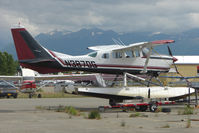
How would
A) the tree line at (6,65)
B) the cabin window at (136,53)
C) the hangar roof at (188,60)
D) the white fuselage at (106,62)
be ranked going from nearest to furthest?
the white fuselage at (106,62) → the cabin window at (136,53) → the hangar roof at (188,60) → the tree line at (6,65)

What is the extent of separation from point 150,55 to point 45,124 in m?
9.17

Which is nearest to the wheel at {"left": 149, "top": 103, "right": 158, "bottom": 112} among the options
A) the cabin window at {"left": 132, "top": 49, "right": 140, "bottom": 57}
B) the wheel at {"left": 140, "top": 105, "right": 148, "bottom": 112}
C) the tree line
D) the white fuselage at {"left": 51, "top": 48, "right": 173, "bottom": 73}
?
the wheel at {"left": 140, "top": 105, "right": 148, "bottom": 112}

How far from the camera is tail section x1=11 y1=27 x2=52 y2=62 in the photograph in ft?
62.9

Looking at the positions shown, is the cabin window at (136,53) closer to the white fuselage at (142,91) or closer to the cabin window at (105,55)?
the cabin window at (105,55)

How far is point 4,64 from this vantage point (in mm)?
82938

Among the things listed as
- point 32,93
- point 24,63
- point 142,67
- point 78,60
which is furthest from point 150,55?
point 32,93

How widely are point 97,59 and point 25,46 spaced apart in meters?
3.78

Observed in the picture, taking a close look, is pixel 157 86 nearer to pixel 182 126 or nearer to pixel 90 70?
Result: pixel 90 70

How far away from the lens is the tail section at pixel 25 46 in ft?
62.9

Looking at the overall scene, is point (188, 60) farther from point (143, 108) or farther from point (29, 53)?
point (29, 53)

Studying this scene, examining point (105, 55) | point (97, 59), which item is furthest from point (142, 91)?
point (97, 59)

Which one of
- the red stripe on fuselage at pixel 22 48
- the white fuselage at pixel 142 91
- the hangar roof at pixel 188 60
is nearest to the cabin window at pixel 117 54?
the white fuselage at pixel 142 91

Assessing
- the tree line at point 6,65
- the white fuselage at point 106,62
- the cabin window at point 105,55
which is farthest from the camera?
the tree line at point 6,65

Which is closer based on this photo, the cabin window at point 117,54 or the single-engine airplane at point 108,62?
the single-engine airplane at point 108,62
